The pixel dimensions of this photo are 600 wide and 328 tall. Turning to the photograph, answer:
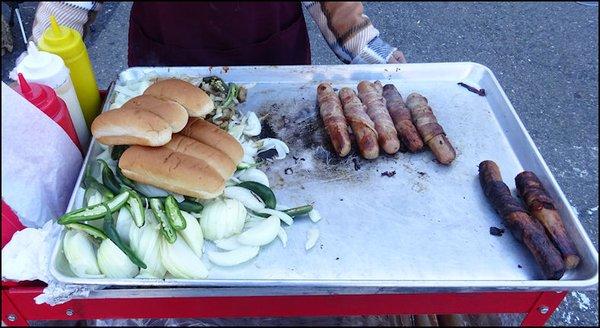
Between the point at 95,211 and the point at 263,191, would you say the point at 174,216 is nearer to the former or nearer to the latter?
the point at 95,211

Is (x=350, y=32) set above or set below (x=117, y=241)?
above

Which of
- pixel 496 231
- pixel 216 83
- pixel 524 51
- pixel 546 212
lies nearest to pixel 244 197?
pixel 216 83

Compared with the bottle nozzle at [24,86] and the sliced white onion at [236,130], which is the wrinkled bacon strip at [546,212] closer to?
the sliced white onion at [236,130]

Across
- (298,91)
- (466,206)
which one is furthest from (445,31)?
(466,206)

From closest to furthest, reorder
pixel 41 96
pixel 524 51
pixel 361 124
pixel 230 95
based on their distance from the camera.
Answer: pixel 41 96, pixel 361 124, pixel 230 95, pixel 524 51

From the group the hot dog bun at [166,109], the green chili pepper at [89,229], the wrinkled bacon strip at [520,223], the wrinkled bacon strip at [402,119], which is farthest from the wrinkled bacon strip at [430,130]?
the green chili pepper at [89,229]

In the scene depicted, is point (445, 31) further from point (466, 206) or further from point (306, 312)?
point (306, 312)

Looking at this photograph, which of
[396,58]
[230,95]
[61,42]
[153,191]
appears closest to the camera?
[153,191]
